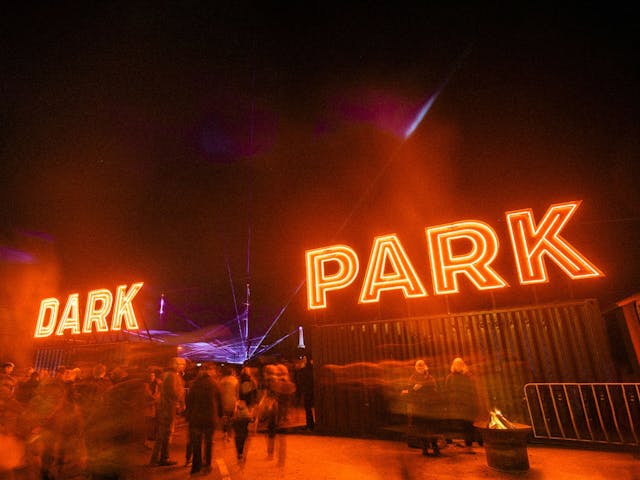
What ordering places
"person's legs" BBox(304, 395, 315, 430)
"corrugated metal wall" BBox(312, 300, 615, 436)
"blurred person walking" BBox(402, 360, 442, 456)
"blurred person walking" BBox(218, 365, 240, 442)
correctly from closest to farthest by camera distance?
"blurred person walking" BBox(402, 360, 442, 456) → "blurred person walking" BBox(218, 365, 240, 442) → "corrugated metal wall" BBox(312, 300, 615, 436) → "person's legs" BBox(304, 395, 315, 430)

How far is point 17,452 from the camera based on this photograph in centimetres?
335

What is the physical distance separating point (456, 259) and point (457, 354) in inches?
105

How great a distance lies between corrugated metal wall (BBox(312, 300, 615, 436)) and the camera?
896 cm

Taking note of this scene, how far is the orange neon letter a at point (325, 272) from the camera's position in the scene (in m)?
11.8

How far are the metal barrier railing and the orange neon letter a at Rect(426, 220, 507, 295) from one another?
2.82 meters

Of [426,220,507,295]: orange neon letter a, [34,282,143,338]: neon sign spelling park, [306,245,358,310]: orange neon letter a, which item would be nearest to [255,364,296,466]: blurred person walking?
[306,245,358,310]: orange neon letter a

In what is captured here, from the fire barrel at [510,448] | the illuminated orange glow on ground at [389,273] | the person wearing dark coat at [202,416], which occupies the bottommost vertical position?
the fire barrel at [510,448]

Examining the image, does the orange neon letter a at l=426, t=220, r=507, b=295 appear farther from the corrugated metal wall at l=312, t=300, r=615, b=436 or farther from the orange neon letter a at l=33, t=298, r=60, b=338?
the orange neon letter a at l=33, t=298, r=60, b=338

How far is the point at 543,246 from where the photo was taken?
9.89m

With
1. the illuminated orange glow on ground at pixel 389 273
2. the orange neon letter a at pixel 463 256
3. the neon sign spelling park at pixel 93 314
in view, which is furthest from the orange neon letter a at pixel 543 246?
the neon sign spelling park at pixel 93 314

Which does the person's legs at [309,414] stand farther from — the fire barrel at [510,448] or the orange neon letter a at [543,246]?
the orange neon letter a at [543,246]

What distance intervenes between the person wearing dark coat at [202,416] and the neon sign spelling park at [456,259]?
5.30 m

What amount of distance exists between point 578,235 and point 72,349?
1046 inches

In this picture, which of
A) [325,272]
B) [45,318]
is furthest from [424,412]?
[45,318]
